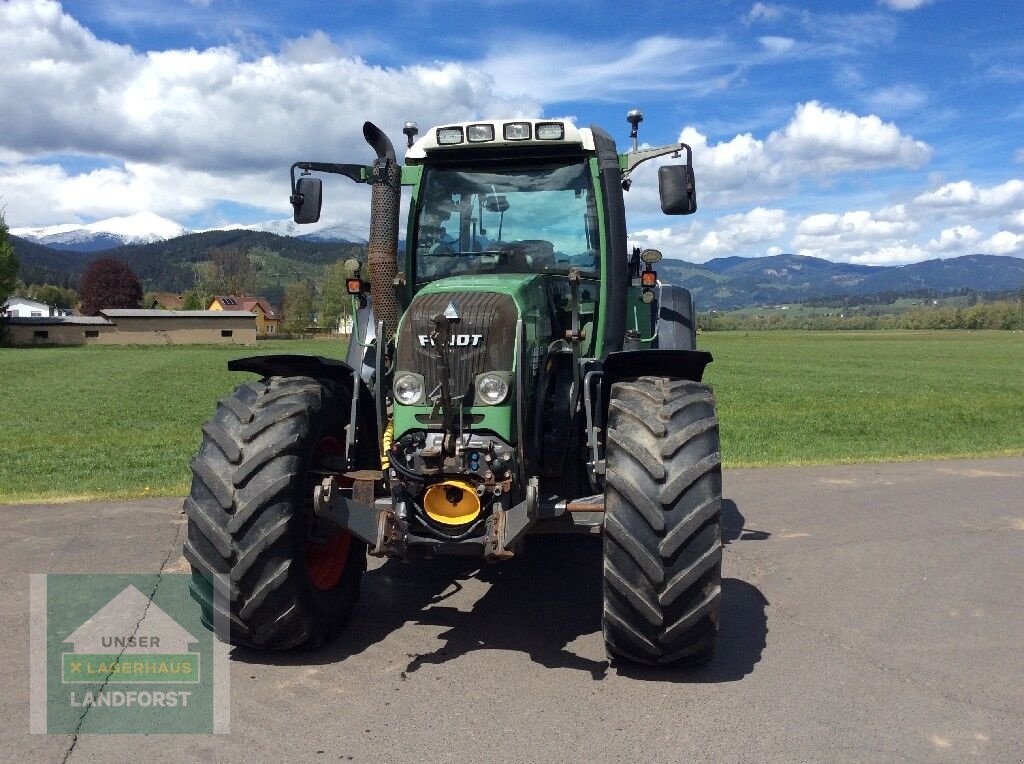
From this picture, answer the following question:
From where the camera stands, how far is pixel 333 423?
18.1 feet

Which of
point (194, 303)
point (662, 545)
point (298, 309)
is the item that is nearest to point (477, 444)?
point (662, 545)

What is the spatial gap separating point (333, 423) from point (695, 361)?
224 centimetres

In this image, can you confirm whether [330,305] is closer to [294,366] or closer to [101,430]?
[101,430]

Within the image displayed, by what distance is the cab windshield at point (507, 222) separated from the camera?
648 centimetres

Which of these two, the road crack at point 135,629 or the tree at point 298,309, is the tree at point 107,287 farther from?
the road crack at point 135,629

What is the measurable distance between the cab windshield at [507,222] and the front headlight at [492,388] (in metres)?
1.64

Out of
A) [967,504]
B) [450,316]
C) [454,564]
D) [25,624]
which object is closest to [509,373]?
[450,316]

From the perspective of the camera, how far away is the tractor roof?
6.02m

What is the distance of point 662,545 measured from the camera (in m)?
A: 4.55

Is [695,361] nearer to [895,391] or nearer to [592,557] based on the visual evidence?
[592,557]

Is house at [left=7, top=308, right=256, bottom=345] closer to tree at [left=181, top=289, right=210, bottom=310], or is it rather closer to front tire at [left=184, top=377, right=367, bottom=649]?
tree at [left=181, top=289, right=210, bottom=310]

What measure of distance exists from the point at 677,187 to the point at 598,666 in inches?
125

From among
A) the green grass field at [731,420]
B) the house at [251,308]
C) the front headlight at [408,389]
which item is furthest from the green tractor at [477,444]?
the house at [251,308]
